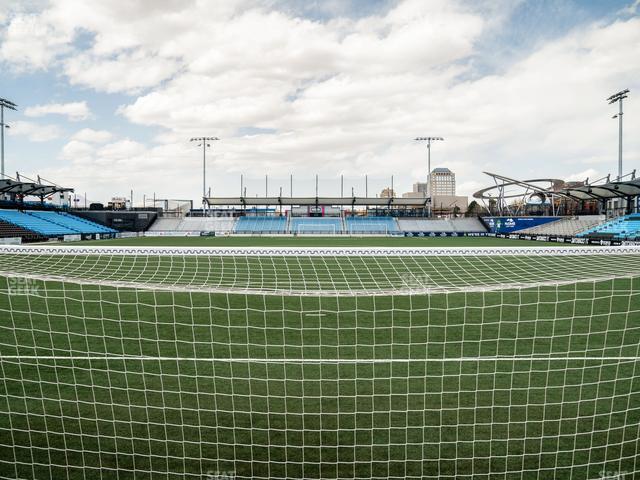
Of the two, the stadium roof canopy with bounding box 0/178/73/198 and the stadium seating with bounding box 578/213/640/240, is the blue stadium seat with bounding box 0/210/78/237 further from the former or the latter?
the stadium seating with bounding box 578/213/640/240

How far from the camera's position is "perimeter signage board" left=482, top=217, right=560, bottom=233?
48969 mm

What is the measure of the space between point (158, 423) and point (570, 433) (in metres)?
3.85

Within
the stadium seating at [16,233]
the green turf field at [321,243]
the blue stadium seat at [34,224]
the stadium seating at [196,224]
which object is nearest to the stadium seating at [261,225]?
the stadium seating at [196,224]

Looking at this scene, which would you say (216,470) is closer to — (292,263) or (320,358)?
(320,358)

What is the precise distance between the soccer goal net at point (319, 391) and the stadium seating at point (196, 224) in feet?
159

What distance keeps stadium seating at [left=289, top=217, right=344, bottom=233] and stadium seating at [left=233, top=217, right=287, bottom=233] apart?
4.43 ft

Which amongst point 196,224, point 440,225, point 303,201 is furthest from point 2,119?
point 440,225

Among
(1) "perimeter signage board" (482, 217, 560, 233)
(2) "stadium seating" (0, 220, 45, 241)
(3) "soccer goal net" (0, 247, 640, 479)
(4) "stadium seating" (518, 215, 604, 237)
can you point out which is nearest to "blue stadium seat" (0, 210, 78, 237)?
(2) "stadium seating" (0, 220, 45, 241)

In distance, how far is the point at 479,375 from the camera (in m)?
5.23

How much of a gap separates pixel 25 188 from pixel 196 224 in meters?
21.6

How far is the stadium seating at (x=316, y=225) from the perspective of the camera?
55344mm

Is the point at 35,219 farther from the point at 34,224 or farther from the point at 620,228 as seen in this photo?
the point at 620,228

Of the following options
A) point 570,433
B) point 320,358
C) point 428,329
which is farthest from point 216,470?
point 428,329

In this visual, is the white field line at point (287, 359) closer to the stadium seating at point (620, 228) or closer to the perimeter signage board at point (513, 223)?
the stadium seating at point (620, 228)
